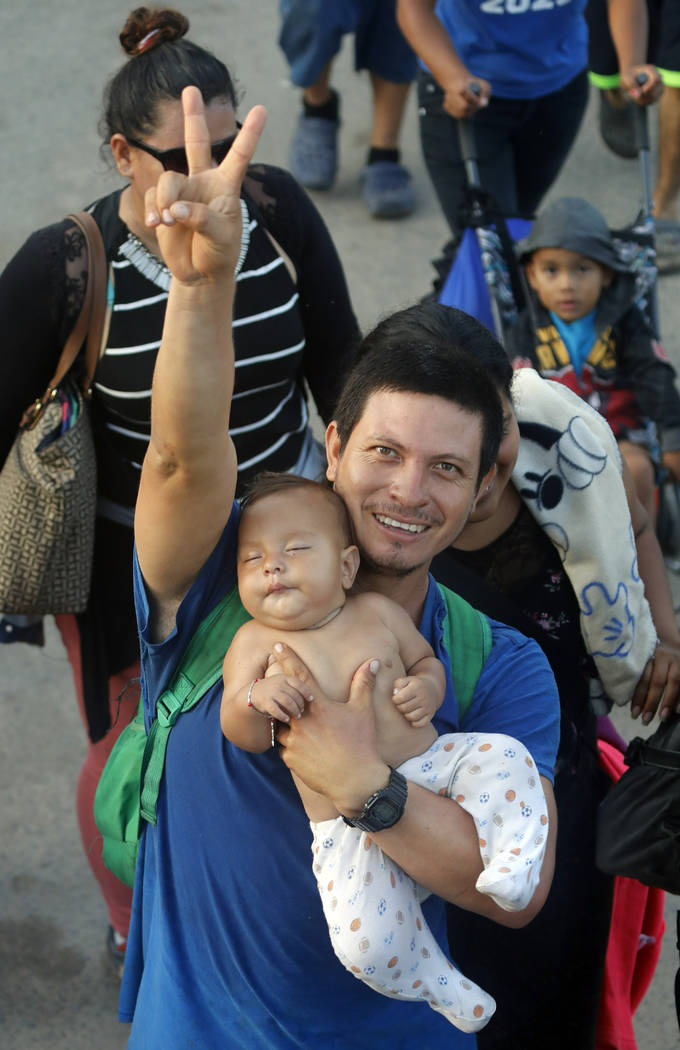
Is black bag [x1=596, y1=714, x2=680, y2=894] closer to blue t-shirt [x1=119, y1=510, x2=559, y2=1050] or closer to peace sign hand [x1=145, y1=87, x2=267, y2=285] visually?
blue t-shirt [x1=119, y1=510, x2=559, y2=1050]

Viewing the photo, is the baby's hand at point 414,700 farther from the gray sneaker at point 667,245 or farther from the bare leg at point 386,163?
the bare leg at point 386,163

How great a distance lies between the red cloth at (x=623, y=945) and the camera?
2.43m

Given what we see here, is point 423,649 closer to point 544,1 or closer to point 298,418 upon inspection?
point 298,418


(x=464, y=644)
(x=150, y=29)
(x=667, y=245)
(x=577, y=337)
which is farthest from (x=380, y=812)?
(x=667, y=245)

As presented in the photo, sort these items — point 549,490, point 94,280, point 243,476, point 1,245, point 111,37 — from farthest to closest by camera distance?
point 111,37 → point 1,245 → point 243,476 → point 94,280 → point 549,490

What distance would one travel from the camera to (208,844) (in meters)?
1.71

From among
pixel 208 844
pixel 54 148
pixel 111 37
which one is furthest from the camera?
pixel 111 37

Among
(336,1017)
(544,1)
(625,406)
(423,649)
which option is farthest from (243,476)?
(544,1)

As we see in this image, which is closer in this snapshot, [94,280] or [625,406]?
[94,280]

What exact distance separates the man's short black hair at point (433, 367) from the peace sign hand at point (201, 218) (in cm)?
32

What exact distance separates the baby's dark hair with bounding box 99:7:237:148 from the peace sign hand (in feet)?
3.14

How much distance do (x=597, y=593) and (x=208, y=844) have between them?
0.87 meters

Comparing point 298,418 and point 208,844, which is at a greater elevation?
point 298,418

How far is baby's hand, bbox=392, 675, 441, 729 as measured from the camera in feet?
5.43
